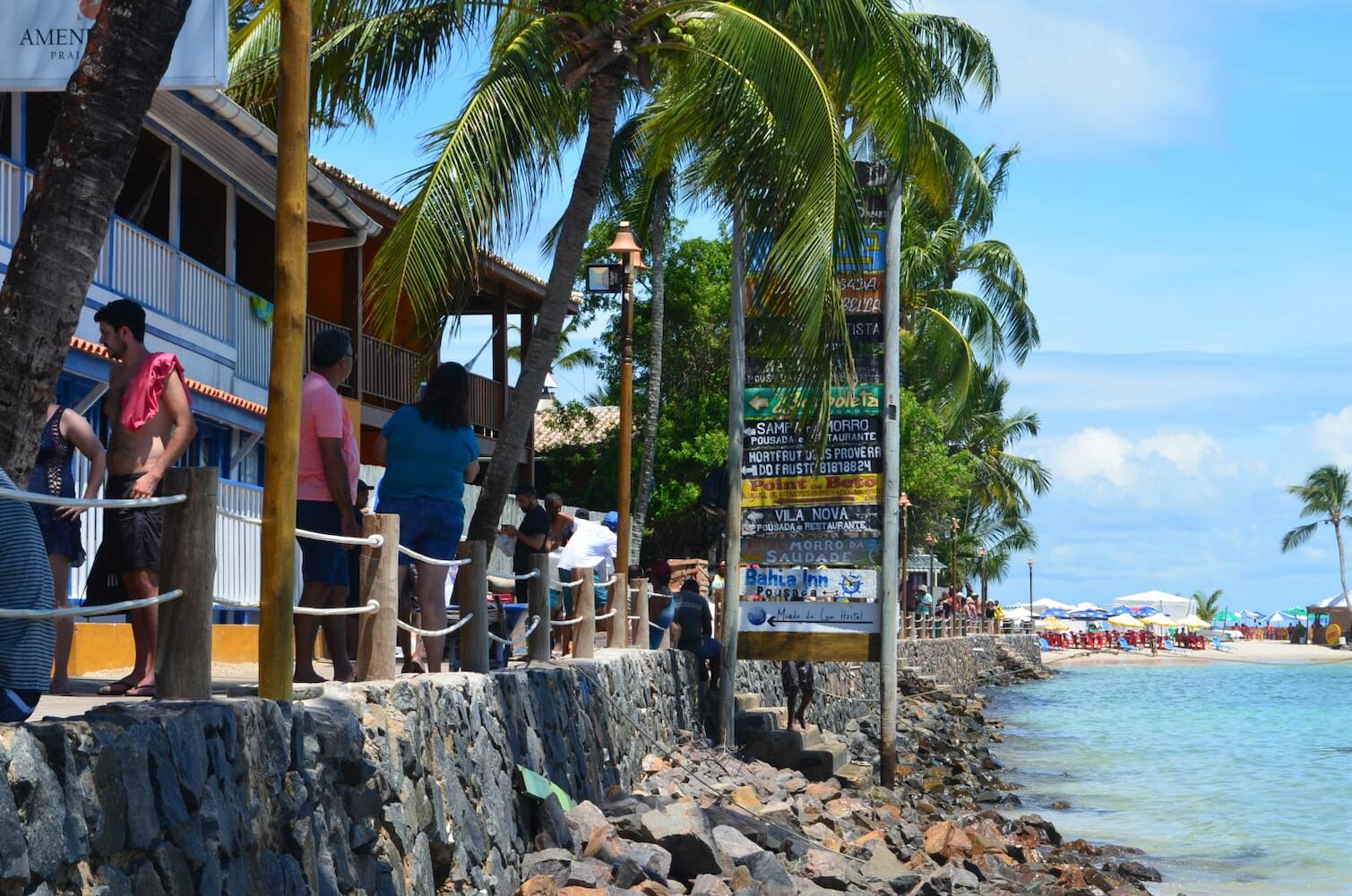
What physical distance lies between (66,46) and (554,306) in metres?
4.23

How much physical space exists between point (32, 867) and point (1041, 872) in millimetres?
11522

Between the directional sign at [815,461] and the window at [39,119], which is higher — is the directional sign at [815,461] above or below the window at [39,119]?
below

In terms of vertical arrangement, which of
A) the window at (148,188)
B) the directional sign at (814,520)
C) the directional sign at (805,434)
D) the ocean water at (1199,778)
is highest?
the window at (148,188)

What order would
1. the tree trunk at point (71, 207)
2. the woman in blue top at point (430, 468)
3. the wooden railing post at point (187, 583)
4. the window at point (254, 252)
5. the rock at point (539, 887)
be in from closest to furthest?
the wooden railing post at point (187, 583) → the tree trunk at point (71, 207) → the rock at point (539, 887) → the woman in blue top at point (430, 468) → the window at point (254, 252)

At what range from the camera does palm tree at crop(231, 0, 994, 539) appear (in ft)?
36.9

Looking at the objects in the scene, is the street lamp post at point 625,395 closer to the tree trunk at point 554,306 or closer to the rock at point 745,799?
the tree trunk at point 554,306

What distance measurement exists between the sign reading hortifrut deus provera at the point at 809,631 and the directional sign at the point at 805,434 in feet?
5.14

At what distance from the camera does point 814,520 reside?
1547 cm

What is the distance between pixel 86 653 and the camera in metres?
10.3

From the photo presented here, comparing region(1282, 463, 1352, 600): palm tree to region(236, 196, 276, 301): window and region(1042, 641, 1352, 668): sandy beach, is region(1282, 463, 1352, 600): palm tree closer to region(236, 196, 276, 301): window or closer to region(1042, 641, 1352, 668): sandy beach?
region(1042, 641, 1352, 668): sandy beach

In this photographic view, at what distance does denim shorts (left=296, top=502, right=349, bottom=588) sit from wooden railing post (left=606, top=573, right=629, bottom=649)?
21.7ft

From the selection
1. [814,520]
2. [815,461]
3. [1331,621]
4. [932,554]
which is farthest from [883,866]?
[1331,621]

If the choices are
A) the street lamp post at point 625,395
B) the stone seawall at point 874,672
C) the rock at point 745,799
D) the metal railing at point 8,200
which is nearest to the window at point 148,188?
the metal railing at point 8,200

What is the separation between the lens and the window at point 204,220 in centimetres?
1625
